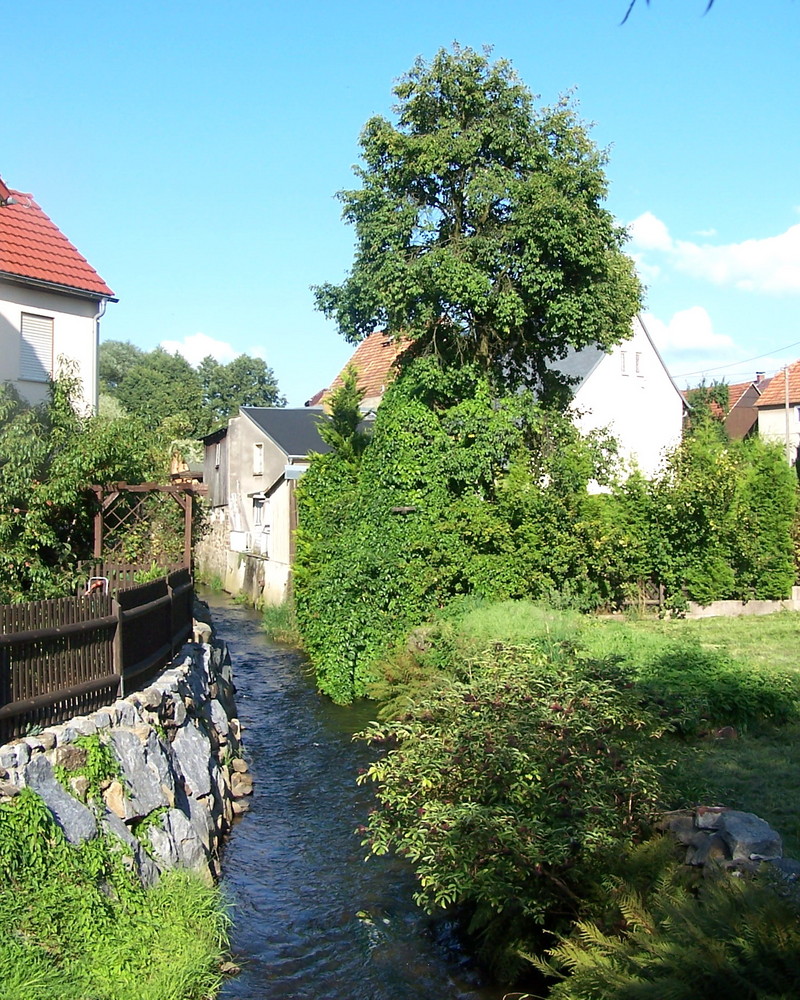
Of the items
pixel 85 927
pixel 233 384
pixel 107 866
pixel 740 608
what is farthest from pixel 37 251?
pixel 233 384

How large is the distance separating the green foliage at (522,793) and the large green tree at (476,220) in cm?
1185

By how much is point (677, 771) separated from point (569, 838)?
2.11 m

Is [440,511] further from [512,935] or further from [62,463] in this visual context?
[512,935]

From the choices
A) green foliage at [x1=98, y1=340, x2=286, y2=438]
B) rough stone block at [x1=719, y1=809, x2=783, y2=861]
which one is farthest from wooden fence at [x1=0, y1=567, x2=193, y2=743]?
green foliage at [x1=98, y1=340, x2=286, y2=438]

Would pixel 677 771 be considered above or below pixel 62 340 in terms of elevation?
below

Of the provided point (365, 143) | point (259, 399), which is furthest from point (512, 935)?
point (259, 399)

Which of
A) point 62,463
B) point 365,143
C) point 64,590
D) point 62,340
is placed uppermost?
point 365,143

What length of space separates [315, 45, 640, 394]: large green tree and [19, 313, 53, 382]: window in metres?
6.06

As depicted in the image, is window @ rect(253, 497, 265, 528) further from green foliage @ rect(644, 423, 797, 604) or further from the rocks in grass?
the rocks in grass

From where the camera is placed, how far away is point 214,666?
15281 millimetres

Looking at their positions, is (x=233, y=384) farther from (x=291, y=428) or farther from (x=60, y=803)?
(x=60, y=803)

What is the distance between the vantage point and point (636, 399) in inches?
1444

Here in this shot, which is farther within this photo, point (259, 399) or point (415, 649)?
point (259, 399)

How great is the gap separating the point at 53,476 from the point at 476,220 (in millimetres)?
10360
